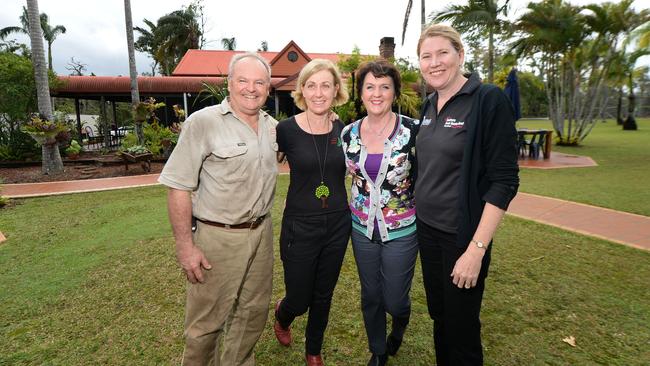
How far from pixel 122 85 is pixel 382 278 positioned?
57.9 ft

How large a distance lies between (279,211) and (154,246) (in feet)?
7.43

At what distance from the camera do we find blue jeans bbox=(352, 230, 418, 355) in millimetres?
Result: 2551

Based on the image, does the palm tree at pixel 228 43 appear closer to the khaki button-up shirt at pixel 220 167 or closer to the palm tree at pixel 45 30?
the palm tree at pixel 45 30

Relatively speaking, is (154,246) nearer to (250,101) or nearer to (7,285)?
(7,285)

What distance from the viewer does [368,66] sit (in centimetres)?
258

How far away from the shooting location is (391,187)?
8.29ft

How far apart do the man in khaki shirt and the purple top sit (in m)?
0.63

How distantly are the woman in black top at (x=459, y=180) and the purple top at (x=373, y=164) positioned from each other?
29 cm

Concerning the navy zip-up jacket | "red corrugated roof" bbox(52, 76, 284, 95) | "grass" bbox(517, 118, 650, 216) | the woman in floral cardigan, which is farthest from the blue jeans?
"red corrugated roof" bbox(52, 76, 284, 95)

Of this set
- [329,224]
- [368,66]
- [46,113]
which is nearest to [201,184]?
[329,224]

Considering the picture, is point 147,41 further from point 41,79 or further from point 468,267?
point 468,267

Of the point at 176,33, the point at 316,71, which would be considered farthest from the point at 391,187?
the point at 176,33

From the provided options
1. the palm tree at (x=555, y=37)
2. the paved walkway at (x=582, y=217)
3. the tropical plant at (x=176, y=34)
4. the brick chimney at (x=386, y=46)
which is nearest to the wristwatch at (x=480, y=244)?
the paved walkway at (x=582, y=217)

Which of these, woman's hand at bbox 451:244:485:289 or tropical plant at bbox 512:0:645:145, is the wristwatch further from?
tropical plant at bbox 512:0:645:145
